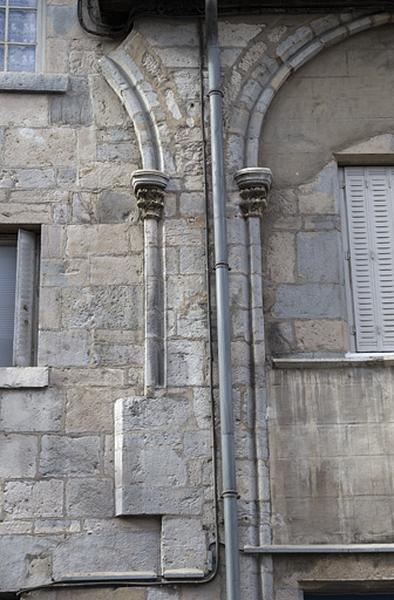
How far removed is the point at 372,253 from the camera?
894cm

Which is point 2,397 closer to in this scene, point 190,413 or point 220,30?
point 190,413

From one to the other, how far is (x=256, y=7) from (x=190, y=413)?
150 inches

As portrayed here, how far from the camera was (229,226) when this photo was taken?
8664mm

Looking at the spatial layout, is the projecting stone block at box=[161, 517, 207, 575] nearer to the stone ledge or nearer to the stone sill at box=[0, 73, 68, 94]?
the stone ledge

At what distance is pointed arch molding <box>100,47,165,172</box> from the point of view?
8922 mm

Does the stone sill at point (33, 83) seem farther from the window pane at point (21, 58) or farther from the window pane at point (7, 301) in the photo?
the window pane at point (7, 301)

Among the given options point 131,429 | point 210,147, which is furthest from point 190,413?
point 210,147

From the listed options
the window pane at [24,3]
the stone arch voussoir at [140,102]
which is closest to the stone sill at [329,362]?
the stone arch voussoir at [140,102]

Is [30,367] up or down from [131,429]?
up

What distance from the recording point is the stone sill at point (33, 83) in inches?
361

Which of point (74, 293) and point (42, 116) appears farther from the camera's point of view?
point (42, 116)

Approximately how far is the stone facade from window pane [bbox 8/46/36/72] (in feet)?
0.65

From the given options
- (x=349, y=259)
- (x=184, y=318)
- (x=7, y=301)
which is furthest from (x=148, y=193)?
(x=349, y=259)

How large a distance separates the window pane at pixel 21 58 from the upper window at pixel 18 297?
5.31 feet
